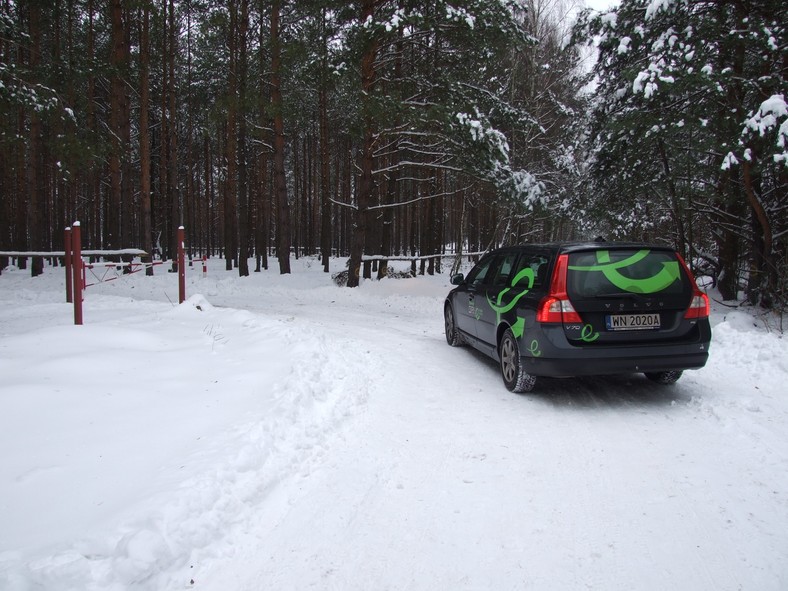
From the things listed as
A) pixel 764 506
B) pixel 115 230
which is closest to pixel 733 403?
pixel 764 506

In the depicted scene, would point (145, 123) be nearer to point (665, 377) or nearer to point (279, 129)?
point (279, 129)

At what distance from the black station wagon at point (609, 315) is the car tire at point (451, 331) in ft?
8.70

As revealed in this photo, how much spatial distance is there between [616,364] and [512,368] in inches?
45.6

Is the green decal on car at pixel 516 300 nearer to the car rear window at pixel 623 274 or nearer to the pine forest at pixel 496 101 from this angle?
the car rear window at pixel 623 274

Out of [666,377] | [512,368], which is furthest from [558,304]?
[666,377]

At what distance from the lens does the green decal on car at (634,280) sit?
5.05 meters

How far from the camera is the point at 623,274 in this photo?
5.11 m

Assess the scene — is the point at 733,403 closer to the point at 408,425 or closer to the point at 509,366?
the point at 509,366

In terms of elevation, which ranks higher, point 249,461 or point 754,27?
point 754,27

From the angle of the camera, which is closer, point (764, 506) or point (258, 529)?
point (258, 529)

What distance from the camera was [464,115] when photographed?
39.4 feet

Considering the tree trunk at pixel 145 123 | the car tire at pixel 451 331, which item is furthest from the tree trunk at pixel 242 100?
the car tire at pixel 451 331

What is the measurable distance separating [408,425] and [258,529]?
2.02m

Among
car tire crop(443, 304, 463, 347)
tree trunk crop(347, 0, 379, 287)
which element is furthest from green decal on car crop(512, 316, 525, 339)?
tree trunk crop(347, 0, 379, 287)
